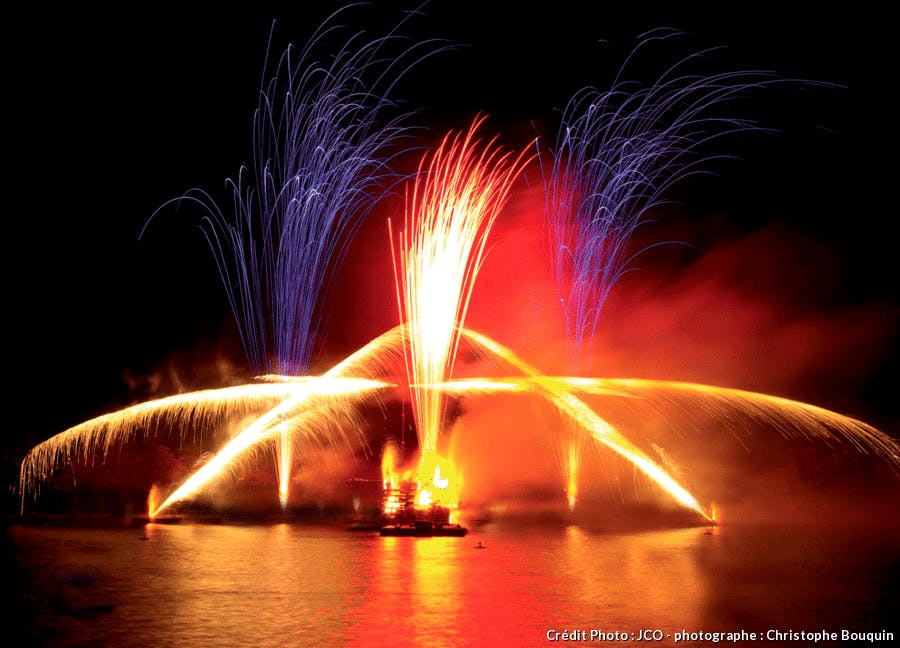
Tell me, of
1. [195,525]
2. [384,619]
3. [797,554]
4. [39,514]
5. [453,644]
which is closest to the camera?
[453,644]

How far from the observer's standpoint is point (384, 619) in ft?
68.7

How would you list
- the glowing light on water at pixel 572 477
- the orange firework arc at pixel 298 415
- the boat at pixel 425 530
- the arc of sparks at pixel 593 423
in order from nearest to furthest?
1. the boat at pixel 425 530
2. the orange firework arc at pixel 298 415
3. the arc of sparks at pixel 593 423
4. the glowing light on water at pixel 572 477

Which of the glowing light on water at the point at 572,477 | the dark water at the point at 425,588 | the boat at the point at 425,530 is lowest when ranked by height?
the dark water at the point at 425,588

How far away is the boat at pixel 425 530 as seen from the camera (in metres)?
40.8

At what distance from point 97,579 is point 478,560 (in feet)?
38.2

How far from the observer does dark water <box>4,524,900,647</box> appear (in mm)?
19969

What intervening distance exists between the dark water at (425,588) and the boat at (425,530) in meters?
1.25

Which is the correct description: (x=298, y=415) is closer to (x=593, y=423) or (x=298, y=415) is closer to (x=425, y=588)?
(x=593, y=423)

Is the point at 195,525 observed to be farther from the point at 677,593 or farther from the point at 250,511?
the point at 677,593

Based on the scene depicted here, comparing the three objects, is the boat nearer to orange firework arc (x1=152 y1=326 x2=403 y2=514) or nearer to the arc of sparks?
orange firework arc (x1=152 y1=326 x2=403 y2=514)

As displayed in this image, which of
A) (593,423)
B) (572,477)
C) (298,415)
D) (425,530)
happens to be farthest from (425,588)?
(572,477)

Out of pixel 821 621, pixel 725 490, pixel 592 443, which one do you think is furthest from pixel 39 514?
pixel 821 621

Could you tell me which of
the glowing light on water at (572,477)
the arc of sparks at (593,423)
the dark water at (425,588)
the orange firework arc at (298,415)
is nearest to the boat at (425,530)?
the dark water at (425,588)

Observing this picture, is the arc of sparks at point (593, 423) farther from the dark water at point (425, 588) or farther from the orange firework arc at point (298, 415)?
the dark water at point (425, 588)
